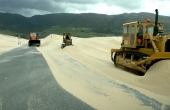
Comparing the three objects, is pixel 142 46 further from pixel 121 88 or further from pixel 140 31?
pixel 121 88

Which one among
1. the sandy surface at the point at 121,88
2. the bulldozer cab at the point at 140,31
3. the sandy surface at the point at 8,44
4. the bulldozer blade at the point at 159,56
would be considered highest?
the bulldozer cab at the point at 140,31

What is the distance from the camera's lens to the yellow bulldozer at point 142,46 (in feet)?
38.4

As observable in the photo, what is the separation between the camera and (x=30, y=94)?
28.1ft

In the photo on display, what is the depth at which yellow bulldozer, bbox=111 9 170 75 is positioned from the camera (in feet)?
38.4

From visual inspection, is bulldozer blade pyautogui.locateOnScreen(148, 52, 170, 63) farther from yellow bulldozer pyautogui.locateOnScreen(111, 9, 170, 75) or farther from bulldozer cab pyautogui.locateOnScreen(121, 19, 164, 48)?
bulldozer cab pyautogui.locateOnScreen(121, 19, 164, 48)

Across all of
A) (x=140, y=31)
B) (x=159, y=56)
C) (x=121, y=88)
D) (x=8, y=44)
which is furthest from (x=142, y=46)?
(x=8, y=44)

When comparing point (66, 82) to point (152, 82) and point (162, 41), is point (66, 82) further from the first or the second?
point (162, 41)

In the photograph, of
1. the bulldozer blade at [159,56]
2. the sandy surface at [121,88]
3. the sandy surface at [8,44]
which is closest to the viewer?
the sandy surface at [121,88]

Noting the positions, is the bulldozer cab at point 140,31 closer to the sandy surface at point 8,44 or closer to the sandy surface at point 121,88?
the sandy surface at point 121,88

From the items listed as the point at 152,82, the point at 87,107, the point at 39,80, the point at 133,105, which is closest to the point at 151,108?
Result: the point at 133,105

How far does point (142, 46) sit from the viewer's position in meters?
13.6

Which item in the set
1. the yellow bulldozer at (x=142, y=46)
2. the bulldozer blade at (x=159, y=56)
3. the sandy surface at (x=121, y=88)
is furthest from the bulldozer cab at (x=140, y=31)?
the sandy surface at (x=121, y=88)

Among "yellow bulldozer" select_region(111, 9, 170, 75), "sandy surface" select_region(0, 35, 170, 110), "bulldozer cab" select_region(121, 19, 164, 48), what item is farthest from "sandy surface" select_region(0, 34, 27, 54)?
"sandy surface" select_region(0, 35, 170, 110)

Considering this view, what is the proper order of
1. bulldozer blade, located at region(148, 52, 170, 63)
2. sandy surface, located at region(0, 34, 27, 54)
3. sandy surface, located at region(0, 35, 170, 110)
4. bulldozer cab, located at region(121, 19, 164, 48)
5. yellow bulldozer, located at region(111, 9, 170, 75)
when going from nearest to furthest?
sandy surface, located at region(0, 35, 170, 110)
bulldozer blade, located at region(148, 52, 170, 63)
yellow bulldozer, located at region(111, 9, 170, 75)
bulldozer cab, located at region(121, 19, 164, 48)
sandy surface, located at region(0, 34, 27, 54)
